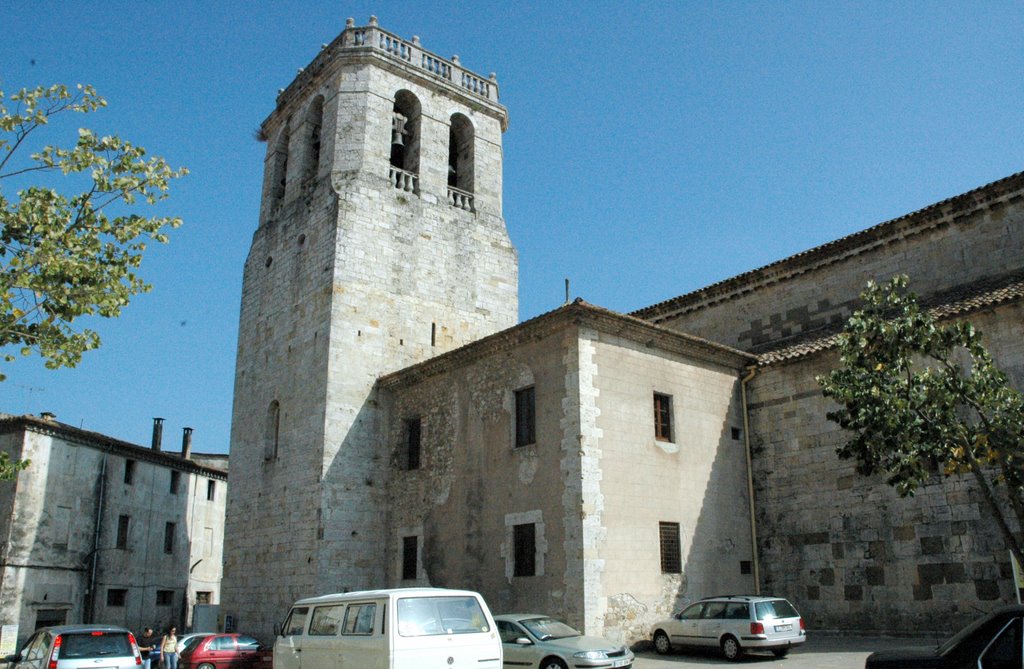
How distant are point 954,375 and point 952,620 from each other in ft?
21.8

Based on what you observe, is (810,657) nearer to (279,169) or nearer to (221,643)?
(221,643)

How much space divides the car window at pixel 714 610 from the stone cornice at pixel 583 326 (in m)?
5.52

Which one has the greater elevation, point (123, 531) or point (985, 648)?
point (123, 531)

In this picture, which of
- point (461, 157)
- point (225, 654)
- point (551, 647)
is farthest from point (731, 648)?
point (461, 157)

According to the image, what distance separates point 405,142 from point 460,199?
2.49 meters

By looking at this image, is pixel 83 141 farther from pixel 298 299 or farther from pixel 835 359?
pixel 835 359

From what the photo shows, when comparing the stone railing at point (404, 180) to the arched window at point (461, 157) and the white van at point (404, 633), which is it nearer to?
the arched window at point (461, 157)

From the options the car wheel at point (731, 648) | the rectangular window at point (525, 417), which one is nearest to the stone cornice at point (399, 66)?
the rectangular window at point (525, 417)

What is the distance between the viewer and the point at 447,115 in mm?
25750

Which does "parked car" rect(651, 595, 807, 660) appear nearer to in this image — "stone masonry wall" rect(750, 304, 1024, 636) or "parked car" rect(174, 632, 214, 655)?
"stone masonry wall" rect(750, 304, 1024, 636)

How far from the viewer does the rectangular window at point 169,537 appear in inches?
1331

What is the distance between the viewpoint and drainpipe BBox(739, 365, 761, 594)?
1822 cm

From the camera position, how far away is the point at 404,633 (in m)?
9.16

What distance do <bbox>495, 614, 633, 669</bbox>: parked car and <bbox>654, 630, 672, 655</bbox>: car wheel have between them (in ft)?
8.85
